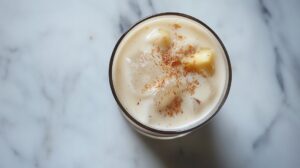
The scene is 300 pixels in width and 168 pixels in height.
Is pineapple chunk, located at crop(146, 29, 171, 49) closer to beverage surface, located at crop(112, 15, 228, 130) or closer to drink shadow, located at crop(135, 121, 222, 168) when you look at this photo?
beverage surface, located at crop(112, 15, 228, 130)

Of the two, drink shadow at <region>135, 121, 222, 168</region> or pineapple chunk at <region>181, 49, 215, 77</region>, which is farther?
drink shadow at <region>135, 121, 222, 168</region>

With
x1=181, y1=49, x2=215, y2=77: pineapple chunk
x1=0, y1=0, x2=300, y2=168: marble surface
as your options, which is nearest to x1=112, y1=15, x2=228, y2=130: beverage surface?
x1=181, y1=49, x2=215, y2=77: pineapple chunk

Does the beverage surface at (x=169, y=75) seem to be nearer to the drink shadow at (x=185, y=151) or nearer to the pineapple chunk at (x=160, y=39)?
the pineapple chunk at (x=160, y=39)

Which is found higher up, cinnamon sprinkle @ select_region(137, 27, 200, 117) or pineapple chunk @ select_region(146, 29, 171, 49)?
pineapple chunk @ select_region(146, 29, 171, 49)

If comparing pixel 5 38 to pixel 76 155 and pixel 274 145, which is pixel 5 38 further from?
pixel 274 145

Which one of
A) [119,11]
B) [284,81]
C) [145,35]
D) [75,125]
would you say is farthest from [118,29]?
[284,81]

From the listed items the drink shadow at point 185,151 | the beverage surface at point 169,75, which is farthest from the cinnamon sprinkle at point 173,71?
the drink shadow at point 185,151
